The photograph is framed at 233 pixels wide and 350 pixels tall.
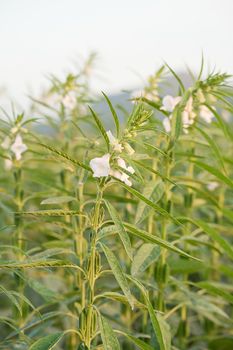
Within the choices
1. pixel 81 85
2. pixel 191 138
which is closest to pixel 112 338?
pixel 191 138

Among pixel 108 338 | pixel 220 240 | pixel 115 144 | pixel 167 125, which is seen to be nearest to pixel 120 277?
pixel 108 338

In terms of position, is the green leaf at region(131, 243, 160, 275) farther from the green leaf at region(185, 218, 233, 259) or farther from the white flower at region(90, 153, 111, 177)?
the white flower at region(90, 153, 111, 177)

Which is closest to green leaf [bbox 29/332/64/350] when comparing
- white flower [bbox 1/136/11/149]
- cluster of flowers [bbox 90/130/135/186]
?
cluster of flowers [bbox 90/130/135/186]

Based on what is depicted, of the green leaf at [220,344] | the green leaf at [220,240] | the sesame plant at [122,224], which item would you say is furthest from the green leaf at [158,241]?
the green leaf at [220,344]

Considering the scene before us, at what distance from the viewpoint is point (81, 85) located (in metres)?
2.70

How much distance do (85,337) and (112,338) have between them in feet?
0.31

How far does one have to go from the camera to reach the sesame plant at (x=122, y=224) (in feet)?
4.96

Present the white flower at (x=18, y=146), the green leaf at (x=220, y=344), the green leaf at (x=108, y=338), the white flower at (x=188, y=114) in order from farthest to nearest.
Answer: the green leaf at (x=220, y=344) → the white flower at (x=18, y=146) → the white flower at (x=188, y=114) → the green leaf at (x=108, y=338)

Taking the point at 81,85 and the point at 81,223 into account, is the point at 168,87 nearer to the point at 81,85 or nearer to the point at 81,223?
the point at 81,85

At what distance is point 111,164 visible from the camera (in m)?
1.50

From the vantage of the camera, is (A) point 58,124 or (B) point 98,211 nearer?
(B) point 98,211

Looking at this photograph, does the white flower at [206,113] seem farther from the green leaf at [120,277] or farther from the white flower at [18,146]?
the green leaf at [120,277]

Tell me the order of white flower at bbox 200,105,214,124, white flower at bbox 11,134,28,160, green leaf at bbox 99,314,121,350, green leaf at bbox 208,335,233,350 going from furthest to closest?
green leaf at bbox 208,335,233,350 < white flower at bbox 11,134,28,160 < white flower at bbox 200,105,214,124 < green leaf at bbox 99,314,121,350

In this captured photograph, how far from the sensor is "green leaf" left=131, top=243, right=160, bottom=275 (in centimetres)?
181
